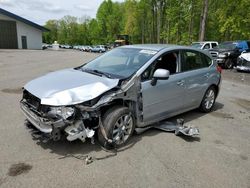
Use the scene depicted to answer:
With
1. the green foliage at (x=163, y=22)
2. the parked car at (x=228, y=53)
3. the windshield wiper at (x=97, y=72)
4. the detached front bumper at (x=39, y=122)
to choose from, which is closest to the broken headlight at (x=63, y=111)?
the detached front bumper at (x=39, y=122)

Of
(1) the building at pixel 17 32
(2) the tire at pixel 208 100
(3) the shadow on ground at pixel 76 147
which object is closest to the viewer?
(3) the shadow on ground at pixel 76 147

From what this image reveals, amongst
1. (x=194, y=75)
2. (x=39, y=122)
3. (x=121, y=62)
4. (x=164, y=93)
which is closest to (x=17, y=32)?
(x=121, y=62)

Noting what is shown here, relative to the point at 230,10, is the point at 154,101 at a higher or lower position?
lower

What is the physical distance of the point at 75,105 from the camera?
11.3 ft

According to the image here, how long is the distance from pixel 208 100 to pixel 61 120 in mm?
4087

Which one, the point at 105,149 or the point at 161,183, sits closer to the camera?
the point at 161,183

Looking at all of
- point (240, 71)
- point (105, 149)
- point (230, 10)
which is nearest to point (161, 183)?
point (105, 149)

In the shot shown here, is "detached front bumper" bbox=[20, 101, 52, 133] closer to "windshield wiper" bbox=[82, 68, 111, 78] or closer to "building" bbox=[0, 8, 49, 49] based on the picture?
"windshield wiper" bbox=[82, 68, 111, 78]

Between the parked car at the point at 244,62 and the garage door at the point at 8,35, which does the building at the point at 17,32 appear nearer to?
the garage door at the point at 8,35

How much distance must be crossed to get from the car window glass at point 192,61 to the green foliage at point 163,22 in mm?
23569

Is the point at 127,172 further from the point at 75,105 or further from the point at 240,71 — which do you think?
the point at 240,71

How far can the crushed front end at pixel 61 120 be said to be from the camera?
343 centimetres

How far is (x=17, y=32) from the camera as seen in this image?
3772 centimetres

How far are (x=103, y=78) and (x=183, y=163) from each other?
1864 mm
